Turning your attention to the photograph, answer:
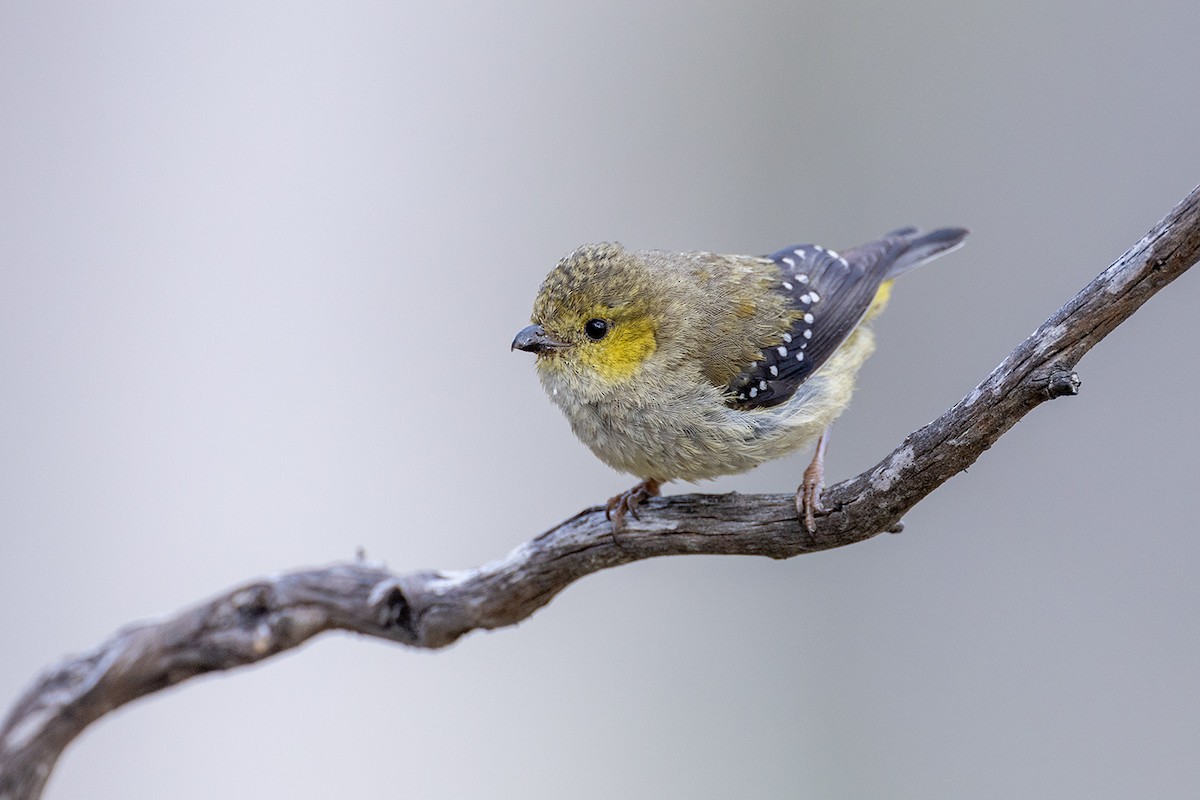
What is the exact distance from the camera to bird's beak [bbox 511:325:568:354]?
2.55 metres

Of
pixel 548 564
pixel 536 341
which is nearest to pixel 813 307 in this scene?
pixel 536 341

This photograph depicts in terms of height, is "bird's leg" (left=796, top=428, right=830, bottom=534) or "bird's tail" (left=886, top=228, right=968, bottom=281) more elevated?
"bird's tail" (left=886, top=228, right=968, bottom=281)

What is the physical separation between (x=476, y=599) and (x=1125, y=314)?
1.41m

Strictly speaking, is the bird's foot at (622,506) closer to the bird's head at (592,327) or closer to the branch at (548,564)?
the branch at (548,564)

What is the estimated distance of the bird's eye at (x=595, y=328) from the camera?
260cm

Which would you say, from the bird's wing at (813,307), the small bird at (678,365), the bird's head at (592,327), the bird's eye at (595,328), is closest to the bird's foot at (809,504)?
the small bird at (678,365)

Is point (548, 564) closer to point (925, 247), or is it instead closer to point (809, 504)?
point (809, 504)

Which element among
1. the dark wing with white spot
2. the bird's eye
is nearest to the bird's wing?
the dark wing with white spot

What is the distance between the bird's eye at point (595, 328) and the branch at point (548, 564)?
1.50 feet

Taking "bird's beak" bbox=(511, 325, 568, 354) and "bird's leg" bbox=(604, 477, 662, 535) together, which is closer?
"bird's leg" bbox=(604, 477, 662, 535)

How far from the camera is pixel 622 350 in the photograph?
2.60m

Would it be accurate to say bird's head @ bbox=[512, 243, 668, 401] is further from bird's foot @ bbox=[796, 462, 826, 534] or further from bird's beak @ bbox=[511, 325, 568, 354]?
bird's foot @ bbox=[796, 462, 826, 534]

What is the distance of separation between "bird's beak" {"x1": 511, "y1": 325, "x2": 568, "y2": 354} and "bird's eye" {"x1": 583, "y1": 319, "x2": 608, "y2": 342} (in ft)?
0.22

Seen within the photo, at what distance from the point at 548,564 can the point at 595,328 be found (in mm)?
614
